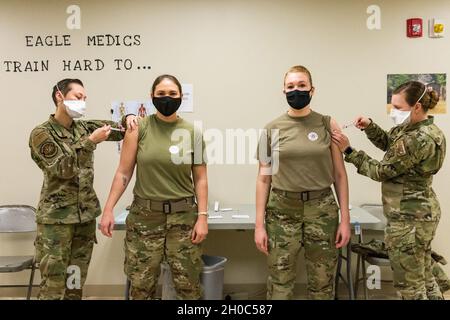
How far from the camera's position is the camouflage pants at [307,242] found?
2205mm

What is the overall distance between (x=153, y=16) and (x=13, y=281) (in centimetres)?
250

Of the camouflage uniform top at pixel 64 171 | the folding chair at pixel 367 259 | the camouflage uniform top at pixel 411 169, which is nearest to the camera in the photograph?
the camouflage uniform top at pixel 411 169

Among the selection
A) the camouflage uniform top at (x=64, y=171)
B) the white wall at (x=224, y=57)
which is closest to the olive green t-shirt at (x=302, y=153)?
the camouflage uniform top at (x=64, y=171)

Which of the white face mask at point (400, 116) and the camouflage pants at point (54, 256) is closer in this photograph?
the white face mask at point (400, 116)

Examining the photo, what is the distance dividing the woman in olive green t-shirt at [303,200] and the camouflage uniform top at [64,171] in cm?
103

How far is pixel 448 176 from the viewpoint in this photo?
3.41 m

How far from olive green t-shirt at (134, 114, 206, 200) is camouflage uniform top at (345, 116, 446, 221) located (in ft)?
3.19

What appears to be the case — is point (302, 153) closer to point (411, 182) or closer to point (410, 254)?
point (411, 182)

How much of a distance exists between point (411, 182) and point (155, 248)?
4.69 ft

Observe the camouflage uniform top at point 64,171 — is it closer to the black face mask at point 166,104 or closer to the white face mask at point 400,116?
the black face mask at point 166,104

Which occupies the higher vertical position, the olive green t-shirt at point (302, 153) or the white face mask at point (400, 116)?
the white face mask at point (400, 116)

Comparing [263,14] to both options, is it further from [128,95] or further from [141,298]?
[141,298]
